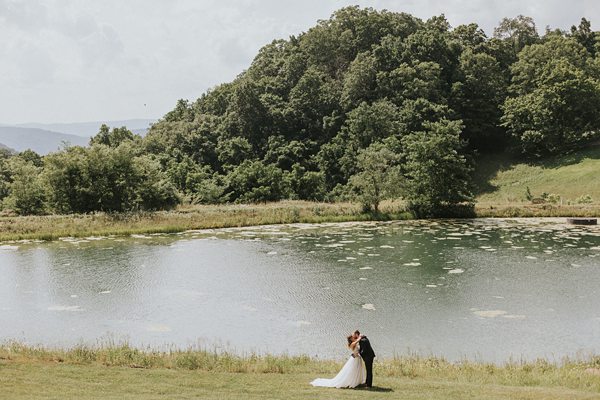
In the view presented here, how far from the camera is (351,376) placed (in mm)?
13094

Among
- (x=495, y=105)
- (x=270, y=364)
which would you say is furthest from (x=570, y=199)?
(x=270, y=364)

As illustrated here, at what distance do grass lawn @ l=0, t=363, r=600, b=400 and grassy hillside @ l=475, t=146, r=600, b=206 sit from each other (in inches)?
1753

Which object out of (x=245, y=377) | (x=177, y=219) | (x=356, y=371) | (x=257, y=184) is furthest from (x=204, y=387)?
(x=257, y=184)

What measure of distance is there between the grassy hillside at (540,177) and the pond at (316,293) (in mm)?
21316

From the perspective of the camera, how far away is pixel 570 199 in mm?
57062

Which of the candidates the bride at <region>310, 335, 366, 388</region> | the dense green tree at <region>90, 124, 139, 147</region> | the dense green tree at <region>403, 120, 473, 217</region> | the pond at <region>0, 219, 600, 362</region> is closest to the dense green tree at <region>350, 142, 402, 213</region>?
the dense green tree at <region>403, 120, 473, 217</region>

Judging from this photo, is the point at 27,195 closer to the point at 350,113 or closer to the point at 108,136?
the point at 108,136

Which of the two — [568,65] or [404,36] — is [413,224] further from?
[404,36]

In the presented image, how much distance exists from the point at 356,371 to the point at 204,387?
11.6 feet

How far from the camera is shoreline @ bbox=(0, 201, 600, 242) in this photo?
42.1m

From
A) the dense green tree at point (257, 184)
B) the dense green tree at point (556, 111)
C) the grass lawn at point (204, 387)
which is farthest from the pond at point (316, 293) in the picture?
the dense green tree at point (556, 111)

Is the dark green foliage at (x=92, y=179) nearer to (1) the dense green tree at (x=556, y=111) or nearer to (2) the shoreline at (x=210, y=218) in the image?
(2) the shoreline at (x=210, y=218)

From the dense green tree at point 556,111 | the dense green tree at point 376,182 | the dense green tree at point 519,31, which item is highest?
the dense green tree at point 519,31

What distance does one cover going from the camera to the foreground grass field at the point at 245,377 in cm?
1199
